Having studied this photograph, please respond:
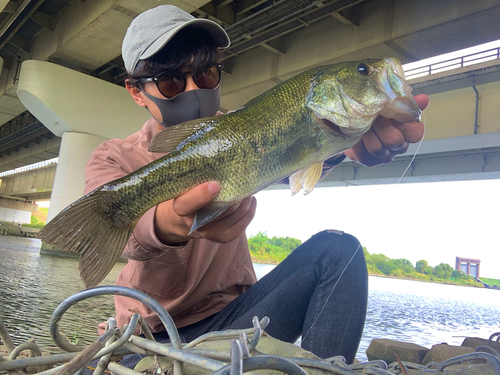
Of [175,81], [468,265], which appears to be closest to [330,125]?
[175,81]

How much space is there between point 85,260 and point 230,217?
16.7 inches

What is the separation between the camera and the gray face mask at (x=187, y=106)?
147 centimetres

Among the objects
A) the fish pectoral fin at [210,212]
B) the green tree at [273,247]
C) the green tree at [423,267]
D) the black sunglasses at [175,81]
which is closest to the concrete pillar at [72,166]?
the green tree at [273,247]

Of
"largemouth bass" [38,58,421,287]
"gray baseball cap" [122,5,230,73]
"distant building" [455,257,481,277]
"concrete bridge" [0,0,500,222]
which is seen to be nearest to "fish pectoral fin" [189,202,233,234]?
"largemouth bass" [38,58,421,287]

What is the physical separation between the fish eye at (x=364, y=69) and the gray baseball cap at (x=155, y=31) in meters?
0.69

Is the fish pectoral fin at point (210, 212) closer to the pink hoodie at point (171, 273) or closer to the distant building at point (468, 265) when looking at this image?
the pink hoodie at point (171, 273)

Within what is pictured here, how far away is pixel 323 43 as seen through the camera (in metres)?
7.84

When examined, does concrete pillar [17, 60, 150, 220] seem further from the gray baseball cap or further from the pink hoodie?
the gray baseball cap

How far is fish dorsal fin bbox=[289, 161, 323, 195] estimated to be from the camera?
4.29ft

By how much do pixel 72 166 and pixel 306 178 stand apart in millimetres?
12928

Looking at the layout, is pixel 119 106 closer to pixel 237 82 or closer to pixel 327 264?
pixel 237 82

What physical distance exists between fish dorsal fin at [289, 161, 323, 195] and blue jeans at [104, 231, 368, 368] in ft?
1.70

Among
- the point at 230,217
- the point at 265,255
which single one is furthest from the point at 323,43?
the point at 230,217

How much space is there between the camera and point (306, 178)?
132 centimetres
